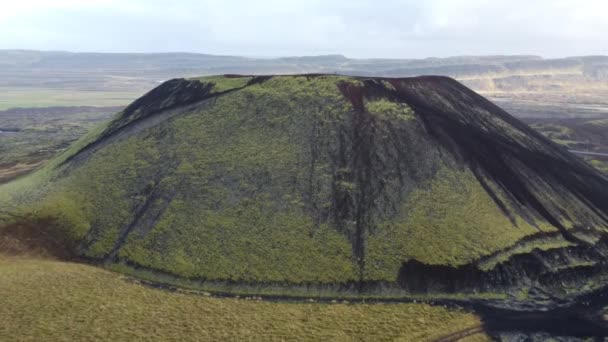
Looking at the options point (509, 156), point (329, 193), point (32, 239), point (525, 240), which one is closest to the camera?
point (525, 240)

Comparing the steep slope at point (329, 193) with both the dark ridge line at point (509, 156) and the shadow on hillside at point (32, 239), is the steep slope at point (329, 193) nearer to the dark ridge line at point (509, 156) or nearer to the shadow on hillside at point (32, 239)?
the dark ridge line at point (509, 156)

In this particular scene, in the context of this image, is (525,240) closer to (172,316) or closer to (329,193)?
(329,193)

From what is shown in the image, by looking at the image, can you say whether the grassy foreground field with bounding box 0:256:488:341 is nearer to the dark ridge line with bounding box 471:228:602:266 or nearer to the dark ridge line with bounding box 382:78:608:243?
the dark ridge line with bounding box 471:228:602:266

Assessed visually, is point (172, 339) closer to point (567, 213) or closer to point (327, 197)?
point (327, 197)

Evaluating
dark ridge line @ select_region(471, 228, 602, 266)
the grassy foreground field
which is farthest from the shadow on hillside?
dark ridge line @ select_region(471, 228, 602, 266)

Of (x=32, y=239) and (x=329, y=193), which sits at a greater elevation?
→ (x=329, y=193)

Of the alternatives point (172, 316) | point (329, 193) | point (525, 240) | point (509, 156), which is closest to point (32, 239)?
point (172, 316)

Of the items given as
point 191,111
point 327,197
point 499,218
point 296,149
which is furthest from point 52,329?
point 499,218
